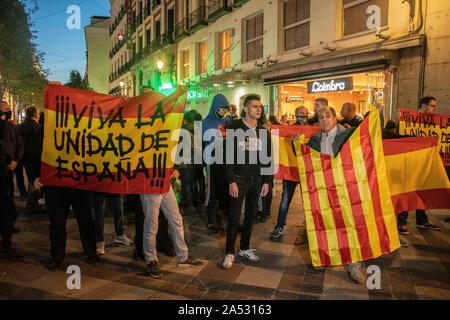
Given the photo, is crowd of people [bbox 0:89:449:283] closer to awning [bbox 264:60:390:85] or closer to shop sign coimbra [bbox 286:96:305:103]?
awning [bbox 264:60:390:85]

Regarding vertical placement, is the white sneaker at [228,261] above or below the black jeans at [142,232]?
below

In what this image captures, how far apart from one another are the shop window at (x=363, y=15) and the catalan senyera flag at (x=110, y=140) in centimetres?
835

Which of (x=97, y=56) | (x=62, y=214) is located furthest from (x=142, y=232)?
(x=97, y=56)

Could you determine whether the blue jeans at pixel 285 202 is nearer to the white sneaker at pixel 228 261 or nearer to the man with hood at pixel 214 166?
the man with hood at pixel 214 166

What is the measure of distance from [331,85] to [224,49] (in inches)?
324

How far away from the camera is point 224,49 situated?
17.6 metres

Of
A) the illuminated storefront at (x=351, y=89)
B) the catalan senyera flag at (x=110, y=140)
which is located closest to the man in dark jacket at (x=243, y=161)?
the catalan senyera flag at (x=110, y=140)

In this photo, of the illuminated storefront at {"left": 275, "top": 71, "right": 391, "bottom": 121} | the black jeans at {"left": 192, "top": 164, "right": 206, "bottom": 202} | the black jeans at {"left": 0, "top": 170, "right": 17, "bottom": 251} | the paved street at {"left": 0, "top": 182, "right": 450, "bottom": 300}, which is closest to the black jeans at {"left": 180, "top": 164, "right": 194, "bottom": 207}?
the black jeans at {"left": 192, "top": 164, "right": 206, "bottom": 202}

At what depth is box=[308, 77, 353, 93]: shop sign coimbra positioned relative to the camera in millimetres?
10453

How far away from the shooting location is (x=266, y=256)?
14.9ft

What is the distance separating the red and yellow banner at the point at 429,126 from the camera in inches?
232
